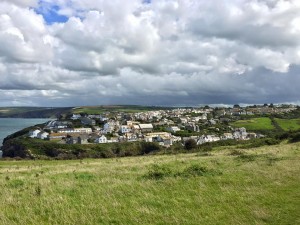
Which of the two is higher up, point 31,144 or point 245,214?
point 245,214

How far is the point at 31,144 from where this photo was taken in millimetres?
115500

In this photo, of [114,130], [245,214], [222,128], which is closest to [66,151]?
[114,130]

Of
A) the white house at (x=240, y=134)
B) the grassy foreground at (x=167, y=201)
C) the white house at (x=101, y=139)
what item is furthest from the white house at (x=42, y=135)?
the grassy foreground at (x=167, y=201)

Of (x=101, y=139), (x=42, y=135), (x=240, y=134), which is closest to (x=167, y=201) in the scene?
(x=101, y=139)

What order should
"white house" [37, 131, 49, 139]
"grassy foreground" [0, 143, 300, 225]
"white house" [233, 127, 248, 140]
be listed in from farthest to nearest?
1. "white house" [37, 131, 49, 139]
2. "white house" [233, 127, 248, 140]
3. "grassy foreground" [0, 143, 300, 225]

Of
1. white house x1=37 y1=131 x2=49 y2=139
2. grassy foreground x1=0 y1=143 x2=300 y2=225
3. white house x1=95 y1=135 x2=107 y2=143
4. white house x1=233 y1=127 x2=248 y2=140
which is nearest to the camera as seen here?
grassy foreground x1=0 y1=143 x2=300 y2=225

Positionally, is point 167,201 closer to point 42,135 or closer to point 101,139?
point 101,139

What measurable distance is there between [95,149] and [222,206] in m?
104

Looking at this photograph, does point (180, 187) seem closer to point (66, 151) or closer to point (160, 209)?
point (160, 209)

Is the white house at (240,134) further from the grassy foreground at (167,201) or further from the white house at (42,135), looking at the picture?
the grassy foreground at (167,201)

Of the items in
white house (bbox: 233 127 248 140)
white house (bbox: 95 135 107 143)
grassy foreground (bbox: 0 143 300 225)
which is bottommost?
white house (bbox: 95 135 107 143)

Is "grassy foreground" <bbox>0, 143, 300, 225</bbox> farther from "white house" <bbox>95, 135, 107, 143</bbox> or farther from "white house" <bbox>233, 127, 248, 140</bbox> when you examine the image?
"white house" <bbox>95, 135, 107, 143</bbox>

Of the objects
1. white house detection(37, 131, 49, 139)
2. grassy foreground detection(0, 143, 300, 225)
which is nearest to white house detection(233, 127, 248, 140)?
white house detection(37, 131, 49, 139)

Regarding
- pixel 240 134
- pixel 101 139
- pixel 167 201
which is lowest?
pixel 101 139
